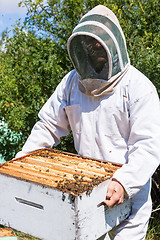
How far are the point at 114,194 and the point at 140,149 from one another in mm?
361

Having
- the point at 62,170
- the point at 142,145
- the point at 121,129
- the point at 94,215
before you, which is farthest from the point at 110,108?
the point at 94,215

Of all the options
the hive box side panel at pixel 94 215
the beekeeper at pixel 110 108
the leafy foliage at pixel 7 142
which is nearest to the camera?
the hive box side panel at pixel 94 215

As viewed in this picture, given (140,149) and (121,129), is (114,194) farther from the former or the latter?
(121,129)

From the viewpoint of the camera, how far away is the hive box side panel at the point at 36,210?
1.91 meters

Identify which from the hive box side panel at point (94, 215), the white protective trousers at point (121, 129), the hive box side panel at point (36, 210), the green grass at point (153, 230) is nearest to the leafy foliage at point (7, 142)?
the green grass at point (153, 230)

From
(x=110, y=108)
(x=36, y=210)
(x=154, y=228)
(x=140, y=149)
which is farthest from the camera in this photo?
(x=154, y=228)

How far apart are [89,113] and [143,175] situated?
688 millimetres

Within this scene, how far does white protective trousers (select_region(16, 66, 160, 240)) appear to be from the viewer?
Answer: 2232mm

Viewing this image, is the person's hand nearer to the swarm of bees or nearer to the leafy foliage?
the swarm of bees

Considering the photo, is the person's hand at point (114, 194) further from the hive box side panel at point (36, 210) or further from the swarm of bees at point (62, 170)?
the hive box side panel at point (36, 210)

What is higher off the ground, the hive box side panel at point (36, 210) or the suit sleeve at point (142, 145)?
the suit sleeve at point (142, 145)

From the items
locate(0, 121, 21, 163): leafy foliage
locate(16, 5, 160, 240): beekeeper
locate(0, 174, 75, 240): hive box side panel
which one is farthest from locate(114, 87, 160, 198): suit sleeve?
locate(0, 121, 21, 163): leafy foliage

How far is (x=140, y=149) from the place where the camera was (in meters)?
2.24

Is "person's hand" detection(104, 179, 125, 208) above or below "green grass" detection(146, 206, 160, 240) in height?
above
